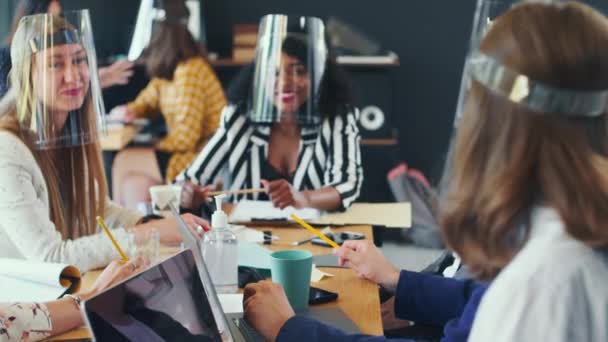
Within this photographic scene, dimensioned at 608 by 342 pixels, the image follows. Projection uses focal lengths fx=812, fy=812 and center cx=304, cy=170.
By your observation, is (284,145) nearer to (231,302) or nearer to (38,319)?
(231,302)

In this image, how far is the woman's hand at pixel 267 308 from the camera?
1287 millimetres

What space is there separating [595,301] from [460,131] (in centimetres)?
25

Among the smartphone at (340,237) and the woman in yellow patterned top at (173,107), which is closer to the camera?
the smartphone at (340,237)

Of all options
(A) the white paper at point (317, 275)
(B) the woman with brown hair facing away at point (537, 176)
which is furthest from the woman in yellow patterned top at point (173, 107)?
(B) the woman with brown hair facing away at point (537, 176)

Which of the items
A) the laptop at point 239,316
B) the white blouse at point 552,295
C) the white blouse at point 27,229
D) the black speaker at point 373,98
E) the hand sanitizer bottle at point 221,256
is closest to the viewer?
the white blouse at point 552,295

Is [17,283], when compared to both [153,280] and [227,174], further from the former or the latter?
[227,174]

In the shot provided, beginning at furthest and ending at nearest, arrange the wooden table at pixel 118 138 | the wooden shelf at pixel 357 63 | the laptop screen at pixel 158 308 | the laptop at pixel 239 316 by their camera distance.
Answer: the wooden shelf at pixel 357 63 < the wooden table at pixel 118 138 < the laptop at pixel 239 316 < the laptop screen at pixel 158 308

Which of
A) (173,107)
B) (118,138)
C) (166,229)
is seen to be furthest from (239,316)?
(173,107)

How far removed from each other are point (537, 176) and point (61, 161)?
4.32 ft

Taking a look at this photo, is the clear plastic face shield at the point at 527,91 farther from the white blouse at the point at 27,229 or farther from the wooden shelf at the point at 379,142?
the wooden shelf at the point at 379,142

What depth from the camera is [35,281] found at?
150cm

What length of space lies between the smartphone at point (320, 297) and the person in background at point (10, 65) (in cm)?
82

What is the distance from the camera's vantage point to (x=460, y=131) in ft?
3.22

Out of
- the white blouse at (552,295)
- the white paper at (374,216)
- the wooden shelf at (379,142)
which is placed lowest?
the wooden shelf at (379,142)
